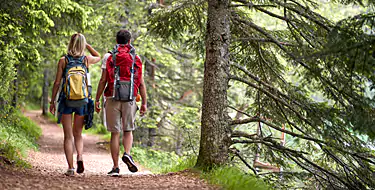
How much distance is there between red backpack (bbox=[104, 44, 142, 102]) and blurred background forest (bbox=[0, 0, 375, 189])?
1532 millimetres

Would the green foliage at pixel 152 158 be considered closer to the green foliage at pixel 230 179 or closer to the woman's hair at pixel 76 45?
the woman's hair at pixel 76 45

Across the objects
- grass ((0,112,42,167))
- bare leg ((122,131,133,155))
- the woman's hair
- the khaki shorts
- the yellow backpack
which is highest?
the woman's hair

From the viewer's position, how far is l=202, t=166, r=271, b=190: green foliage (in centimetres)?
501

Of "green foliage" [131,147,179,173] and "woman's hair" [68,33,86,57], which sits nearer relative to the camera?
"woman's hair" [68,33,86,57]

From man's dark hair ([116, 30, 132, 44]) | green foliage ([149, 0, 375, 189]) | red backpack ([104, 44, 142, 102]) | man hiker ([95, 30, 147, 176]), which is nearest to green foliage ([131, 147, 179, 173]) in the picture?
green foliage ([149, 0, 375, 189])

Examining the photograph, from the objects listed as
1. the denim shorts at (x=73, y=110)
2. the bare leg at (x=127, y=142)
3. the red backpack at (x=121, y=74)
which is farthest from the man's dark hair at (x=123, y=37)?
the bare leg at (x=127, y=142)

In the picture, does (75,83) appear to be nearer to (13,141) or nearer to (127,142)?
(127,142)

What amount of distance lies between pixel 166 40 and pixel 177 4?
1.39m

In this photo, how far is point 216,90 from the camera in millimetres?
5922

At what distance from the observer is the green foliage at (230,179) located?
197 inches

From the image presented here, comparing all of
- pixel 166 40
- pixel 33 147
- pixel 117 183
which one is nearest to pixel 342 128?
pixel 117 183

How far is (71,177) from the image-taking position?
611 cm

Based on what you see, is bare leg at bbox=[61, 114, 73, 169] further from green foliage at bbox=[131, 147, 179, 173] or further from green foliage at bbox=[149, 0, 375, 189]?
green foliage at bbox=[131, 147, 179, 173]

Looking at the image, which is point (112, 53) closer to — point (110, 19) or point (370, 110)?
point (370, 110)
